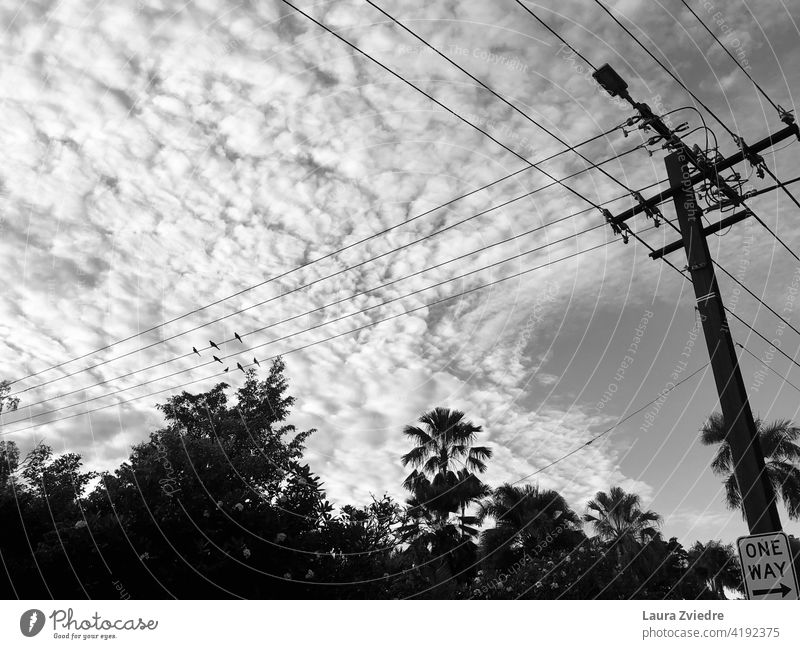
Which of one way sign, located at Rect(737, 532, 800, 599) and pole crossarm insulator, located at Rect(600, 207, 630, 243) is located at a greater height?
pole crossarm insulator, located at Rect(600, 207, 630, 243)

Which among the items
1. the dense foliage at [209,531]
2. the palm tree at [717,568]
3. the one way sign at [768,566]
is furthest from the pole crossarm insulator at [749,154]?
the palm tree at [717,568]

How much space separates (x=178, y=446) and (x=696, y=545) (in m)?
46.2

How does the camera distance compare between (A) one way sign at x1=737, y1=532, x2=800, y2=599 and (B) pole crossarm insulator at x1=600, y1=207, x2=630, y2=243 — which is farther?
(B) pole crossarm insulator at x1=600, y1=207, x2=630, y2=243

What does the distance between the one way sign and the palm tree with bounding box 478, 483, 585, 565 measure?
2592 cm

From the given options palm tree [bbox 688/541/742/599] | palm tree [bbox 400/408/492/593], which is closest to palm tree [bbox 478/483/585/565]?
palm tree [bbox 400/408/492/593]

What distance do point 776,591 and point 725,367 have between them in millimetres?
2747

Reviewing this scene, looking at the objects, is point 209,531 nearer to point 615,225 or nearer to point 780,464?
point 615,225

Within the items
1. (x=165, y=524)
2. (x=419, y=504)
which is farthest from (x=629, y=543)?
(x=165, y=524)

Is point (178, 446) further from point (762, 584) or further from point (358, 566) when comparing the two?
point (762, 584)

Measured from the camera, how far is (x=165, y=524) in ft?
46.0

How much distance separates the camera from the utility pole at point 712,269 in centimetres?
716

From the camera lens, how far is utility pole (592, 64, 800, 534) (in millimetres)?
7164

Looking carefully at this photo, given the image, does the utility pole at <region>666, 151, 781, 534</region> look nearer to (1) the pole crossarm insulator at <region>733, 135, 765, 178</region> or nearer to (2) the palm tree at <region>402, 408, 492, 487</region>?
(1) the pole crossarm insulator at <region>733, 135, 765, 178</region>

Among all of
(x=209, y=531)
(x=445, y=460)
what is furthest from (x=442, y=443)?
(x=209, y=531)
